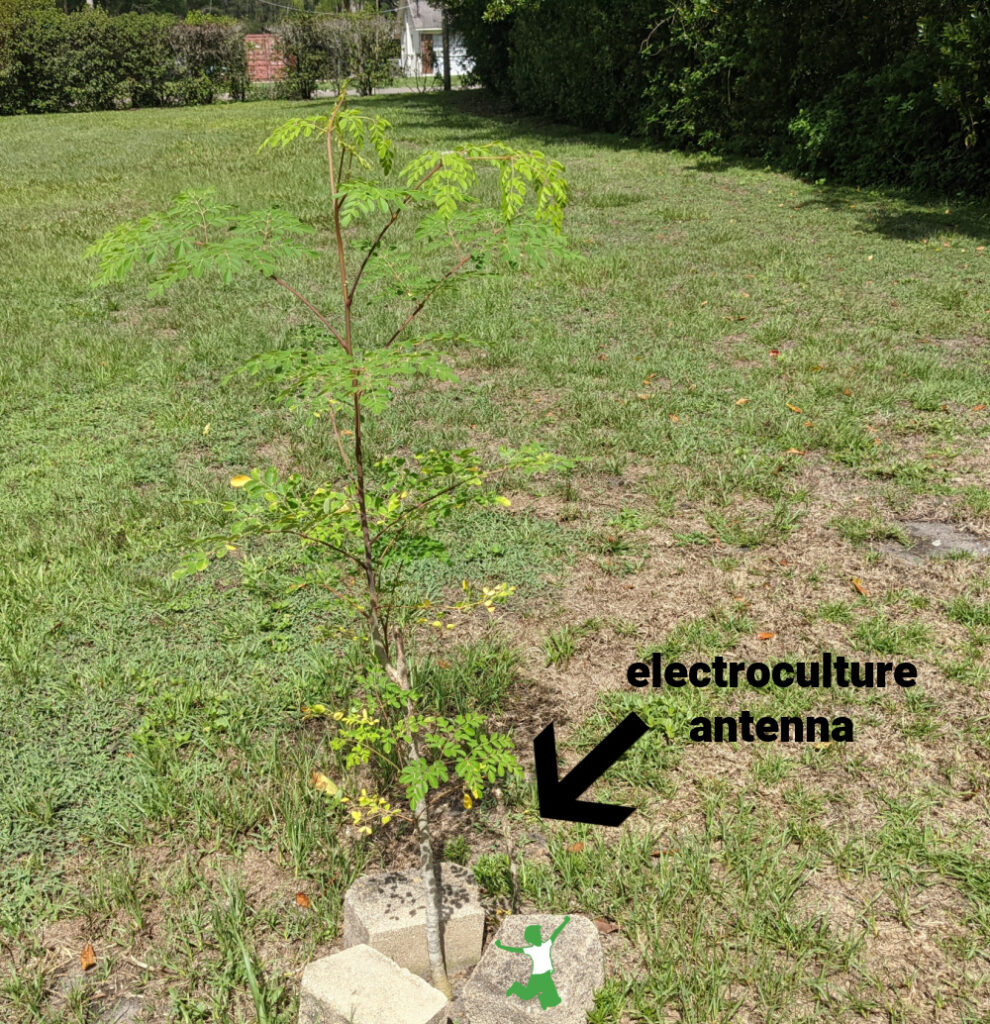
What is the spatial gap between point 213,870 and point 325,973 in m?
0.63

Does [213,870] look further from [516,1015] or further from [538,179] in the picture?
[538,179]

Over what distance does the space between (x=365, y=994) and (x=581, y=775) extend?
1063 millimetres

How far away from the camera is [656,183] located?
12836mm

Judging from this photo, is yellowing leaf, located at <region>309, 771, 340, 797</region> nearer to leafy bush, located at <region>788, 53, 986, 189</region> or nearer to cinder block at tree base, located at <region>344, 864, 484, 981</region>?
cinder block at tree base, located at <region>344, 864, 484, 981</region>

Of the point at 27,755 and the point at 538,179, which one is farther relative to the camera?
Result: the point at 27,755

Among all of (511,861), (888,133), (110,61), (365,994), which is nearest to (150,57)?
(110,61)

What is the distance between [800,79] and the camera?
12.9 m

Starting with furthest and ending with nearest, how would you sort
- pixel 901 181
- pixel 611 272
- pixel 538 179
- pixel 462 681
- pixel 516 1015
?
1. pixel 901 181
2. pixel 611 272
3. pixel 462 681
4. pixel 516 1015
5. pixel 538 179

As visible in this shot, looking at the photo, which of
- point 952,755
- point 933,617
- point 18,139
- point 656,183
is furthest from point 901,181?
point 18,139

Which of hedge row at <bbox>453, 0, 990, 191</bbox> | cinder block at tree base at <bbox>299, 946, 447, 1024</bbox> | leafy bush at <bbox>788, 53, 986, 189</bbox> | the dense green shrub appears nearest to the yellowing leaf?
cinder block at tree base at <bbox>299, 946, 447, 1024</bbox>

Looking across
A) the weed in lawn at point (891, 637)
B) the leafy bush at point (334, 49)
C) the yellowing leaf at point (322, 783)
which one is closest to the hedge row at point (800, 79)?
the weed in lawn at point (891, 637)

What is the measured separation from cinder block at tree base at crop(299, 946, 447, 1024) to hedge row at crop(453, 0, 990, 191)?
1075 cm

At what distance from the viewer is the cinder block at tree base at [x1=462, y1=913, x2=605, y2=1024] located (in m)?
1.89

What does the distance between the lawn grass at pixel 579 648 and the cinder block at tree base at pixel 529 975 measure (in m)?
0.12
